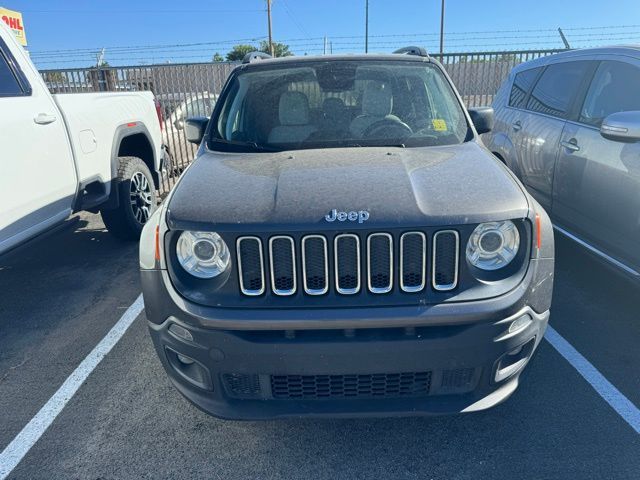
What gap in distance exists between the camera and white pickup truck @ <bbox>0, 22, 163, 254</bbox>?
3562 mm

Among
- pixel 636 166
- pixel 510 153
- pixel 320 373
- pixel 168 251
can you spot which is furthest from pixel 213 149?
pixel 510 153

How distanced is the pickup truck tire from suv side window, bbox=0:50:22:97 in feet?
4.38

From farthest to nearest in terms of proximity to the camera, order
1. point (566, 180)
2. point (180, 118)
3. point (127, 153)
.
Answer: point (180, 118)
point (127, 153)
point (566, 180)

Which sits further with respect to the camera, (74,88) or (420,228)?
(74,88)

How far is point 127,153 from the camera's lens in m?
5.75

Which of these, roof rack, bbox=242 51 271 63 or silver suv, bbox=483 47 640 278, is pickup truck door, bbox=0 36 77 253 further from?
silver suv, bbox=483 47 640 278

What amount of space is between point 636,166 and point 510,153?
6.40 feet

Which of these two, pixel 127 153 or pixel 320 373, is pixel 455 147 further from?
pixel 127 153

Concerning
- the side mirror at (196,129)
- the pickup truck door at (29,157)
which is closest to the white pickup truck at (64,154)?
the pickup truck door at (29,157)

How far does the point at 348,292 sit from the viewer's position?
86.1 inches

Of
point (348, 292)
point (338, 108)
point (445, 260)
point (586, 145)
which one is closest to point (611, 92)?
point (586, 145)

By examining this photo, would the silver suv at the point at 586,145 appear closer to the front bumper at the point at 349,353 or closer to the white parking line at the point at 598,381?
the white parking line at the point at 598,381

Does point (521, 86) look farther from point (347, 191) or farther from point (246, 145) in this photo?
point (347, 191)

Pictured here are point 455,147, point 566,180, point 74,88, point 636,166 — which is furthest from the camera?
point 74,88
